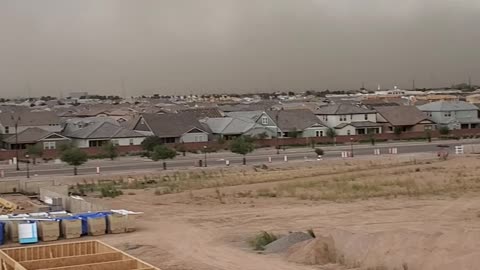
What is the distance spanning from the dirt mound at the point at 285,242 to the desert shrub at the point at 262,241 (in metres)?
0.39

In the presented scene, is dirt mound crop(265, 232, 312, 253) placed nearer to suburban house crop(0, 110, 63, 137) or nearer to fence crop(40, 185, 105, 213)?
fence crop(40, 185, 105, 213)

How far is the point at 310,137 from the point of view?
82750 mm

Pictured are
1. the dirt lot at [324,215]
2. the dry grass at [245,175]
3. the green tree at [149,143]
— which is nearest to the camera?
the dirt lot at [324,215]

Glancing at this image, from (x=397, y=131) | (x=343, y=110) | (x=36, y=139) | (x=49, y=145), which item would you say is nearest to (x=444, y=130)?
(x=397, y=131)

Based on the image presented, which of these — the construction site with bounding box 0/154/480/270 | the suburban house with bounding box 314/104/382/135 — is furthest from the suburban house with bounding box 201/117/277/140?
the construction site with bounding box 0/154/480/270

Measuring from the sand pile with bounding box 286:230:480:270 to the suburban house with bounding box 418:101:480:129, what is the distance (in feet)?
238

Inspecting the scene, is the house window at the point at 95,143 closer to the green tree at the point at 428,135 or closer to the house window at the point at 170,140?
the house window at the point at 170,140

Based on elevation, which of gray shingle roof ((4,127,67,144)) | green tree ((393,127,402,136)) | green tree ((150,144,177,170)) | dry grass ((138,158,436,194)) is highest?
gray shingle roof ((4,127,67,144))

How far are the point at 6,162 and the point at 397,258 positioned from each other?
53882 mm

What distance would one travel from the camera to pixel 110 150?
67.1 meters

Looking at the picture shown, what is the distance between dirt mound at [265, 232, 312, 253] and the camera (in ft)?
76.6

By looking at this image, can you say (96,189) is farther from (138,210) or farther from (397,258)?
(397,258)

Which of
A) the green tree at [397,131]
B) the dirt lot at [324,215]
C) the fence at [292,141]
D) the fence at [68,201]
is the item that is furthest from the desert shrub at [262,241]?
the green tree at [397,131]

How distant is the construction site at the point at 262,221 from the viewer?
18906 millimetres
